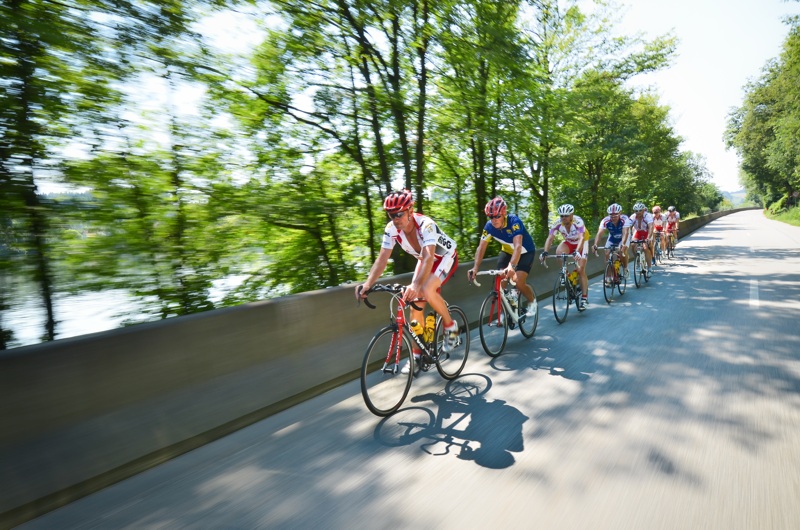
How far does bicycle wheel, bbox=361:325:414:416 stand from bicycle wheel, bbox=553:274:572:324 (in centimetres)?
428

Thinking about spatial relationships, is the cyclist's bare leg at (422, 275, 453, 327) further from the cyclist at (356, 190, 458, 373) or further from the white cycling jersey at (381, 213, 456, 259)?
the white cycling jersey at (381, 213, 456, 259)

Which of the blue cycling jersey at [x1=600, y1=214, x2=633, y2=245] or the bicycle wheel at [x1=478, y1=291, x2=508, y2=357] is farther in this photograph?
the blue cycling jersey at [x1=600, y1=214, x2=633, y2=245]

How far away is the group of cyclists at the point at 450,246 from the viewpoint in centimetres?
543

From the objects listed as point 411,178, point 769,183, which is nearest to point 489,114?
point 411,178

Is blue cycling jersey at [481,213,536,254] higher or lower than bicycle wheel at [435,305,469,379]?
higher

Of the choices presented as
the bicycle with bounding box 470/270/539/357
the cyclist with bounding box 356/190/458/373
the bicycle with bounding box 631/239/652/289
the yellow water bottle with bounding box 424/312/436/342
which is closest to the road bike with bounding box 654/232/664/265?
the bicycle with bounding box 631/239/652/289

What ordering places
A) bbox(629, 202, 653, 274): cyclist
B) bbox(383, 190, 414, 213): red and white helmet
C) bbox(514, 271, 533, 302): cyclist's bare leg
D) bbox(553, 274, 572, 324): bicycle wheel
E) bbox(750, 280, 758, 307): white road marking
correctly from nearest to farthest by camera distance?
bbox(383, 190, 414, 213): red and white helmet → bbox(514, 271, 533, 302): cyclist's bare leg → bbox(553, 274, 572, 324): bicycle wheel → bbox(750, 280, 758, 307): white road marking → bbox(629, 202, 653, 274): cyclist

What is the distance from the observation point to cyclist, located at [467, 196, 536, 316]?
24.1ft

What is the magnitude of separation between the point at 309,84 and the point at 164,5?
11.2ft

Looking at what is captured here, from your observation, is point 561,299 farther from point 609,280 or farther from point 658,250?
point 658,250

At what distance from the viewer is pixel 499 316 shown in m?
7.45

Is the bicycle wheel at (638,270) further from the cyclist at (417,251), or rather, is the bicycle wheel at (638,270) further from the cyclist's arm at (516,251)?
the cyclist at (417,251)

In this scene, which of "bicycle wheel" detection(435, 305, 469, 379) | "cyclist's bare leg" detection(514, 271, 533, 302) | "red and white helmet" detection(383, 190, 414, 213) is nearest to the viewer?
"red and white helmet" detection(383, 190, 414, 213)

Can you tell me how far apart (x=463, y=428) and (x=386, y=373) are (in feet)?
3.49
